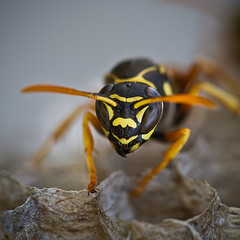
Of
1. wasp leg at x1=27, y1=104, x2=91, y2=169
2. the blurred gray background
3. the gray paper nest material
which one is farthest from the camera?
the blurred gray background

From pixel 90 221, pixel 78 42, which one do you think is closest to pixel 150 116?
pixel 90 221

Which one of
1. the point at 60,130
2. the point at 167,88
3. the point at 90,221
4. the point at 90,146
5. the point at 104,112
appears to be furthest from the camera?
the point at 60,130

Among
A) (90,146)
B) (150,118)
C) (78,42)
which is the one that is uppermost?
(78,42)

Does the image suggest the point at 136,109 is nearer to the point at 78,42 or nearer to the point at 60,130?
the point at 60,130

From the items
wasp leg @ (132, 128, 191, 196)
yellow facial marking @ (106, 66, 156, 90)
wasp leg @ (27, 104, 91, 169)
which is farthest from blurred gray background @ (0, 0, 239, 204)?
wasp leg @ (132, 128, 191, 196)

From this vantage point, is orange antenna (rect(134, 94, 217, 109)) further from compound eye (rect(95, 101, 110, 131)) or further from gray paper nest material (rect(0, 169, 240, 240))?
gray paper nest material (rect(0, 169, 240, 240))

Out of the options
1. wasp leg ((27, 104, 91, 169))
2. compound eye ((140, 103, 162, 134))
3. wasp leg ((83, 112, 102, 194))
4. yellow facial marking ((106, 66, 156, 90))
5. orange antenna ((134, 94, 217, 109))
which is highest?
yellow facial marking ((106, 66, 156, 90))

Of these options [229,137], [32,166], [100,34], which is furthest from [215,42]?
[32,166]
